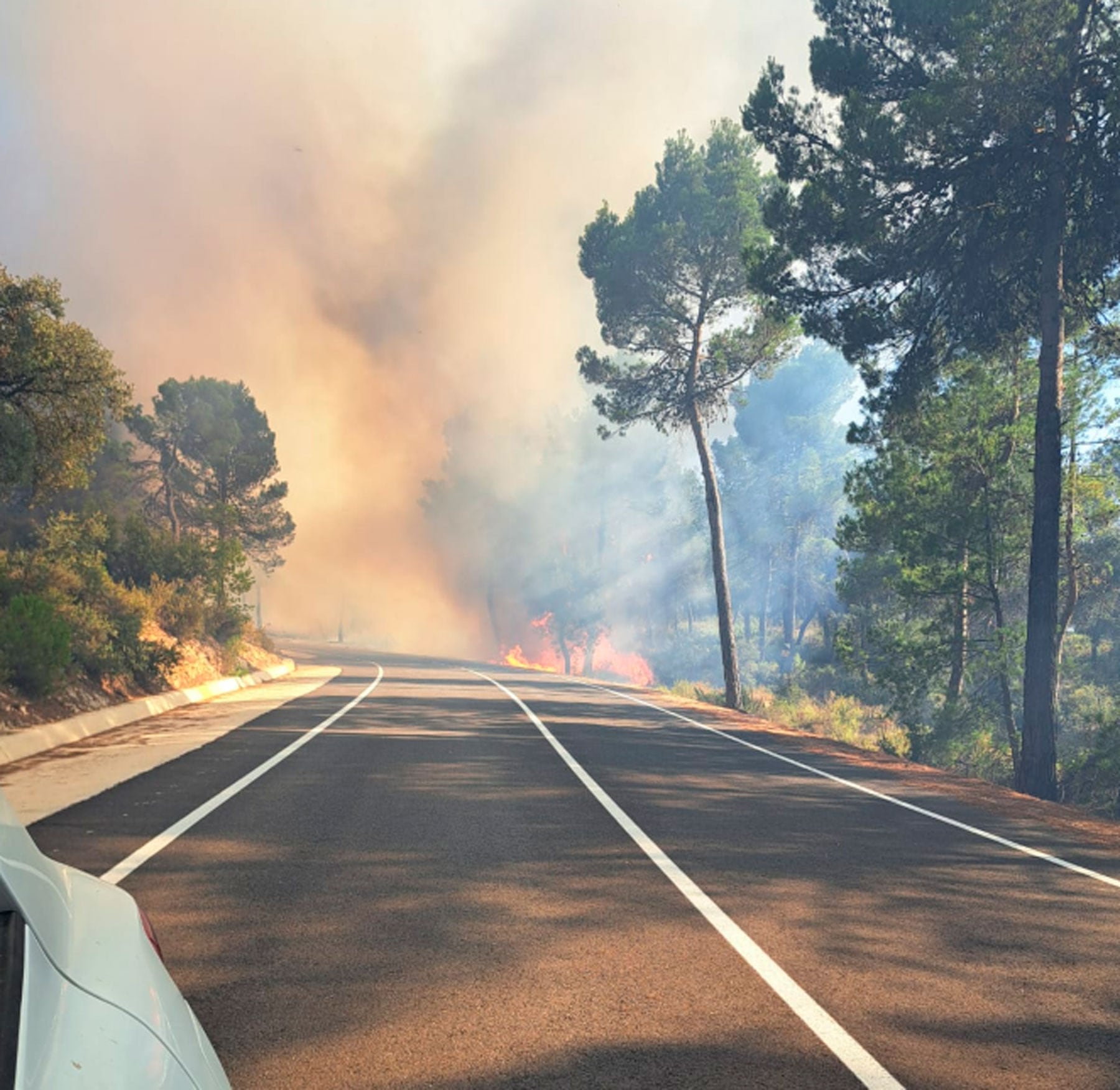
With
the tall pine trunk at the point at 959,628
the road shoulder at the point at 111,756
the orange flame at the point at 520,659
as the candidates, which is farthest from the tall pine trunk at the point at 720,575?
the orange flame at the point at 520,659

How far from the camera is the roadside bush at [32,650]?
1328cm

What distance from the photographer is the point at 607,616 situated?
76.4 metres

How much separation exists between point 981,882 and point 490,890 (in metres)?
3.46

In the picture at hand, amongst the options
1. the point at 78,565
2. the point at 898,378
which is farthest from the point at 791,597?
the point at 78,565

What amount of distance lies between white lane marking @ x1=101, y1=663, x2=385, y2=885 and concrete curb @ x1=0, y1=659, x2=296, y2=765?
295cm

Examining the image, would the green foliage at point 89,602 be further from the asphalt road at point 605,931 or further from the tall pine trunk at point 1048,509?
the tall pine trunk at point 1048,509

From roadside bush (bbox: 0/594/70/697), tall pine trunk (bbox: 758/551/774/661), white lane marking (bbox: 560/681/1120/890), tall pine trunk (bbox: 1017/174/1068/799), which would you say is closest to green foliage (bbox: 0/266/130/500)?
roadside bush (bbox: 0/594/70/697)

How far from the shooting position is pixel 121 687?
16938mm

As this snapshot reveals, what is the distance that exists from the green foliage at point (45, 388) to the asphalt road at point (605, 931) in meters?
9.11

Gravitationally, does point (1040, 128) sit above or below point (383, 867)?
above

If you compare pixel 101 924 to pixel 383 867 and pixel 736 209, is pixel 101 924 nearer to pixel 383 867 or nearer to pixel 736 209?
pixel 383 867

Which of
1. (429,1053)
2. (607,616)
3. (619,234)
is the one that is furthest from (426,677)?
(607,616)

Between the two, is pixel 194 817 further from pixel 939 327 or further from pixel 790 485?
pixel 790 485

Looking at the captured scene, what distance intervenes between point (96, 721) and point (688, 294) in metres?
23.1
